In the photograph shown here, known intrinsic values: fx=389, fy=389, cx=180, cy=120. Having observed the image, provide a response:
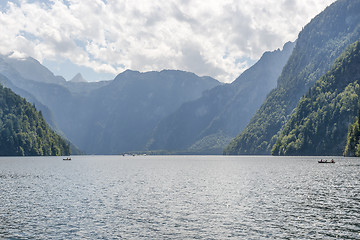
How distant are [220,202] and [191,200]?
5608mm

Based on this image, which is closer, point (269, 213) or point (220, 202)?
point (269, 213)

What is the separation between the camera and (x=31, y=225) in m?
46.6

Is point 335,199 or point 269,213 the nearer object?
point 269,213

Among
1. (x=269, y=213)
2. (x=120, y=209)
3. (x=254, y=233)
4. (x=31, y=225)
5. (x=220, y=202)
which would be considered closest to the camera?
(x=254, y=233)

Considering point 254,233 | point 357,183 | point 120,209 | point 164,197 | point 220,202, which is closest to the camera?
point 254,233

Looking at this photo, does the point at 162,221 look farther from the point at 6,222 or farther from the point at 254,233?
the point at 6,222

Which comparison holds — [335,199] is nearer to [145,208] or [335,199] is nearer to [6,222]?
[145,208]

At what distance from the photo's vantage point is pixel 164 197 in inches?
2876

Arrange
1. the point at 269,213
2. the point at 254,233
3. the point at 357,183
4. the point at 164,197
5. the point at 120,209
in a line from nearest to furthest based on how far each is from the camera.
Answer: the point at 254,233, the point at 269,213, the point at 120,209, the point at 164,197, the point at 357,183

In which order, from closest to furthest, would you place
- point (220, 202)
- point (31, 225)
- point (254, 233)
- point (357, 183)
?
point (254, 233), point (31, 225), point (220, 202), point (357, 183)

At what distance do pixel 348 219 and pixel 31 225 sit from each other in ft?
128

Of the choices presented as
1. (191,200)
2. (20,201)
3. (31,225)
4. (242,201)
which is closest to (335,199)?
(242,201)

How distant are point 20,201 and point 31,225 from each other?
22432 millimetres

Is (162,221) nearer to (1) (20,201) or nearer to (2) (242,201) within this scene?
(2) (242,201)
